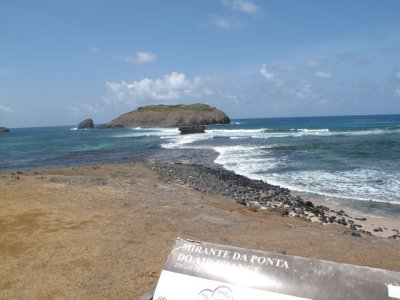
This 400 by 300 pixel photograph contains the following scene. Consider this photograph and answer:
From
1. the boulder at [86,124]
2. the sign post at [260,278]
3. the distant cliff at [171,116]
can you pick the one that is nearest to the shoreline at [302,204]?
the sign post at [260,278]

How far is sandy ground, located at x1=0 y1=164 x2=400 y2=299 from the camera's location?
6.56 m

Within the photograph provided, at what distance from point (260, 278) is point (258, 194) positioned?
40.0 ft

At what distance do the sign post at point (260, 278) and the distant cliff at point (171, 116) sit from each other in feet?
314

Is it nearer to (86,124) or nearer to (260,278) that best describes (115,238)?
(260,278)

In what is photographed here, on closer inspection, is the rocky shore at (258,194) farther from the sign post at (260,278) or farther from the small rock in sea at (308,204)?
the sign post at (260,278)

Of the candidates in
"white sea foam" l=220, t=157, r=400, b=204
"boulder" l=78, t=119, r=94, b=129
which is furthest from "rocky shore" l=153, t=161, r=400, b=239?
"boulder" l=78, t=119, r=94, b=129

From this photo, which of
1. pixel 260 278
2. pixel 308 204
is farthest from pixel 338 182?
pixel 260 278

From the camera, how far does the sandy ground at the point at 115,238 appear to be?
6559mm

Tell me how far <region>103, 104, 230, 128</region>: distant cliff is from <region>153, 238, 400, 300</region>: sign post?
95.8 metres

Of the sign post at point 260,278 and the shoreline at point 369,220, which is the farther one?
the shoreline at point 369,220

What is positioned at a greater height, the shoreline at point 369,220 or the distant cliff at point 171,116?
the distant cliff at point 171,116

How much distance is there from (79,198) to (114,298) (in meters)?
6.30

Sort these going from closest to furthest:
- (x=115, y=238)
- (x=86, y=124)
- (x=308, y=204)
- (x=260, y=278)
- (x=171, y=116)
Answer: (x=260, y=278)
(x=115, y=238)
(x=308, y=204)
(x=171, y=116)
(x=86, y=124)

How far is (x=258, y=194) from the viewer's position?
16172 mm
